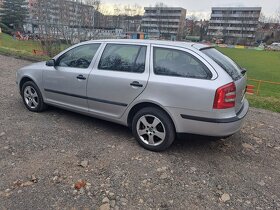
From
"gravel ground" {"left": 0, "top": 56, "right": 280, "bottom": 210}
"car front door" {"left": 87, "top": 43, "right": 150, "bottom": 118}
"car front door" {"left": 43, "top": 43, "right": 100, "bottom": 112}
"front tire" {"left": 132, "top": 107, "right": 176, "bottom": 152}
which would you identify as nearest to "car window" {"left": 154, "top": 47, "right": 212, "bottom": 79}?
"car front door" {"left": 87, "top": 43, "right": 150, "bottom": 118}

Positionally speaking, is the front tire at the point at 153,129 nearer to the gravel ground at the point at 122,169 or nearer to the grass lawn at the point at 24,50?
the gravel ground at the point at 122,169

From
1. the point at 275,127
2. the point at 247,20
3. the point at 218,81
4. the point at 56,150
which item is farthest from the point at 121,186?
the point at 247,20

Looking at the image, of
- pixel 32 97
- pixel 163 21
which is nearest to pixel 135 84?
pixel 32 97

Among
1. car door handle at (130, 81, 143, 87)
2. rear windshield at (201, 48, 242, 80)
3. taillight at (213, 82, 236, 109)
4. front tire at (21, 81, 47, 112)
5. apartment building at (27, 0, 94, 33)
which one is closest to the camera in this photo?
taillight at (213, 82, 236, 109)

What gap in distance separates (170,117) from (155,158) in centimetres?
60

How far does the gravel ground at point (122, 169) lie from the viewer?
2.70 m

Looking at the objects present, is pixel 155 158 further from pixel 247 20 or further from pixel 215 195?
pixel 247 20

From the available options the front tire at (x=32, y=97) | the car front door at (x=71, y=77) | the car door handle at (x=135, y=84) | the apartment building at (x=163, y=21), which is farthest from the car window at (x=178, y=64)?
the apartment building at (x=163, y=21)

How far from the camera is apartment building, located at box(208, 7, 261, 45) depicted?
93.9 metres

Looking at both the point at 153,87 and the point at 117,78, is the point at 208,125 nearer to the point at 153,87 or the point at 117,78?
the point at 153,87

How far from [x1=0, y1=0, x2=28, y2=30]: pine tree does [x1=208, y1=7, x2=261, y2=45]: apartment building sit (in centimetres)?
6592

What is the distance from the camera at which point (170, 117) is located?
348 centimetres

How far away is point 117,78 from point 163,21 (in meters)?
108

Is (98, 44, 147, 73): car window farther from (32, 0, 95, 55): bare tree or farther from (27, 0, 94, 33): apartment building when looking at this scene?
(27, 0, 94, 33): apartment building
